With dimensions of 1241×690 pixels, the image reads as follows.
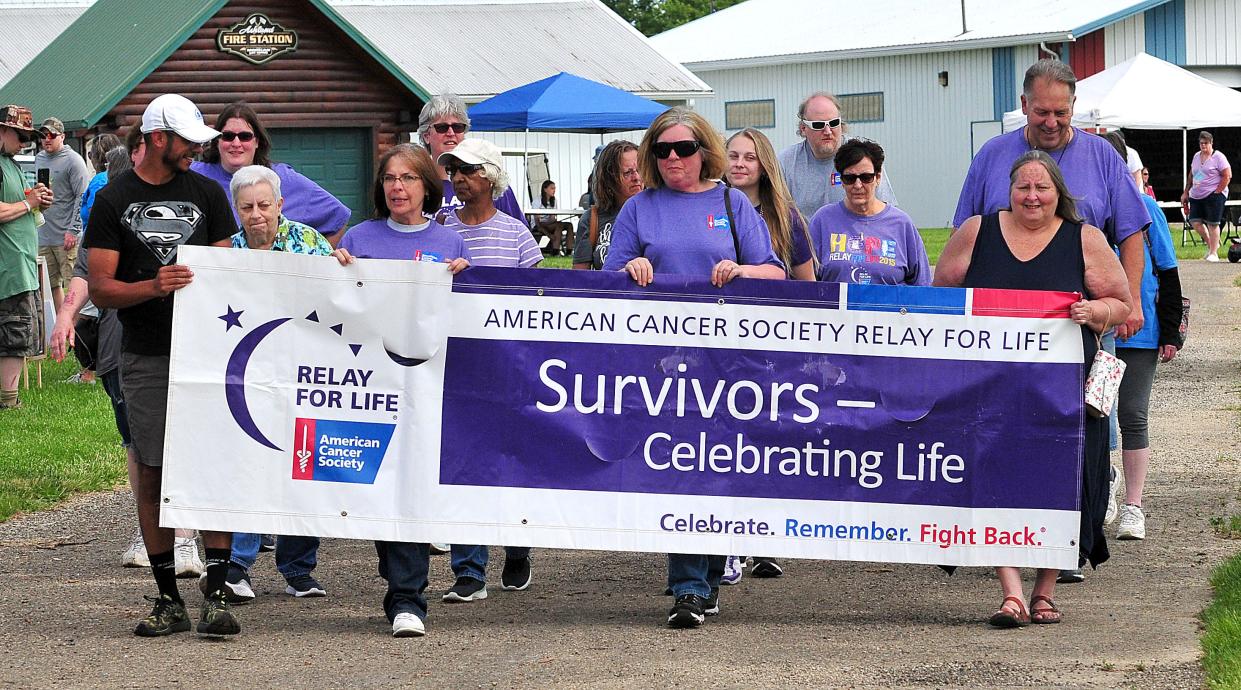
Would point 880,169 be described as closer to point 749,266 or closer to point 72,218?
point 749,266

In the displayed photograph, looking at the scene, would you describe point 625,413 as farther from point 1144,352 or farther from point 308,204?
point 1144,352

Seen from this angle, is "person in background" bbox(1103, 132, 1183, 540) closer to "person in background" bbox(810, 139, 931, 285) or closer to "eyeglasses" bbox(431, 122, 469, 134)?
"person in background" bbox(810, 139, 931, 285)

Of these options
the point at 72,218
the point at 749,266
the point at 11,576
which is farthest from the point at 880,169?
the point at 72,218

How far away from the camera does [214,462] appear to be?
680cm

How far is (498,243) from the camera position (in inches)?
296

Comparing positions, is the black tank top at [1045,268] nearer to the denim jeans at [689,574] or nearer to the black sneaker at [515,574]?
the denim jeans at [689,574]

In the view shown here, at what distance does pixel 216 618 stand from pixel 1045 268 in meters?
3.41

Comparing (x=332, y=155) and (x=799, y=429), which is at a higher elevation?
(x=332, y=155)

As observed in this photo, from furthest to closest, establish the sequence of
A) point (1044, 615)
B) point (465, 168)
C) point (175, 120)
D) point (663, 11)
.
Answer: point (663, 11) < point (465, 168) < point (1044, 615) < point (175, 120)

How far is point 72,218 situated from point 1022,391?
448 inches

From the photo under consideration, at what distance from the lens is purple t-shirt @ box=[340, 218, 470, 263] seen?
A: 7043mm

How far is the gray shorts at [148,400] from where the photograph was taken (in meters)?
6.76

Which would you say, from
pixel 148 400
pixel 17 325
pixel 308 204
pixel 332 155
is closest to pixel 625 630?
pixel 148 400

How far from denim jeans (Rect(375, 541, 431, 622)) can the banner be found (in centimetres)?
7
